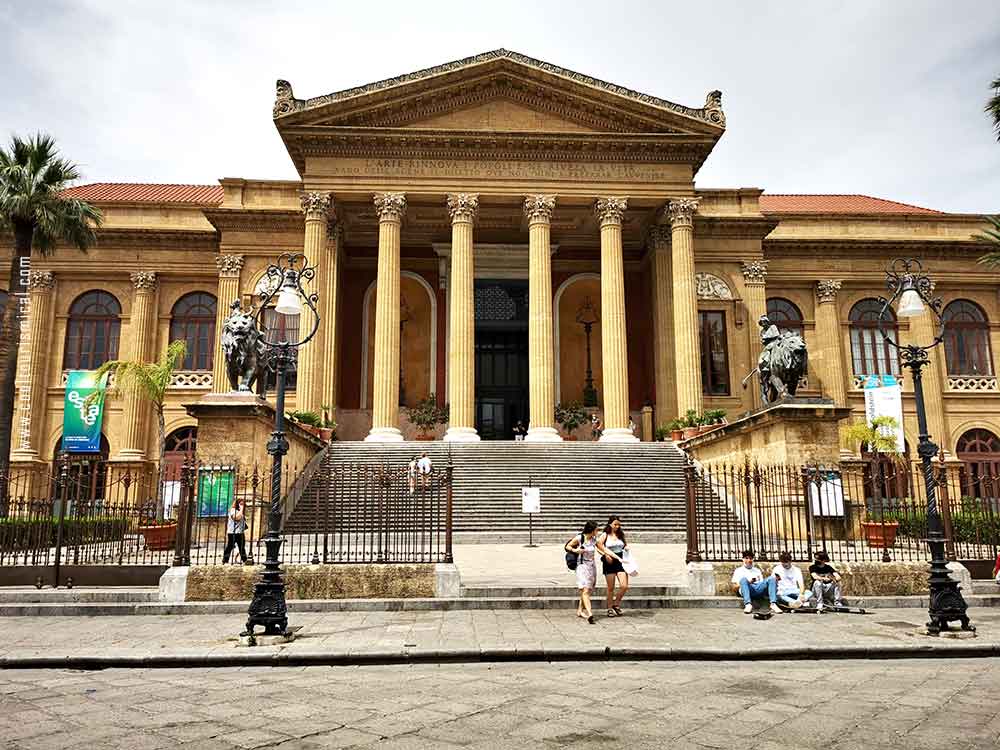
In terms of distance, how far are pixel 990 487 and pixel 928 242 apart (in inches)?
961

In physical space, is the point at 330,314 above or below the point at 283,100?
below

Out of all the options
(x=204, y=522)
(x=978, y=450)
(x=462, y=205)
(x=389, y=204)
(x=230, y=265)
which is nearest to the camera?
(x=204, y=522)

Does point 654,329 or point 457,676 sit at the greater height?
point 654,329

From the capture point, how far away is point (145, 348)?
1265 inches

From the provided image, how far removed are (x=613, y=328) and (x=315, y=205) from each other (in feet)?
37.8

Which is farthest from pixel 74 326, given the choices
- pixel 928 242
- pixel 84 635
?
pixel 928 242

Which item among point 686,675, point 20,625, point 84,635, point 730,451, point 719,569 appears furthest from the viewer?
point 730,451

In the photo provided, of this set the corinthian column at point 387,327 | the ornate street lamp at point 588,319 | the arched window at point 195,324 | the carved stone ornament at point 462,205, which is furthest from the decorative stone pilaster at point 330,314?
the ornate street lamp at point 588,319

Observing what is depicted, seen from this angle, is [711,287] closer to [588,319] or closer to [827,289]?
[588,319]

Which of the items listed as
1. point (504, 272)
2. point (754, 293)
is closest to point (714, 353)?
point (754, 293)

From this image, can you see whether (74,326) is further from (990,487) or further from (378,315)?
(990,487)

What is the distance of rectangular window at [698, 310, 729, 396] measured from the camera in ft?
104

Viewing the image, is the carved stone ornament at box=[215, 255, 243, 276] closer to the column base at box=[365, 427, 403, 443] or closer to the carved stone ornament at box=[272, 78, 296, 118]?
the carved stone ornament at box=[272, 78, 296, 118]

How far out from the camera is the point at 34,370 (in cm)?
3130
